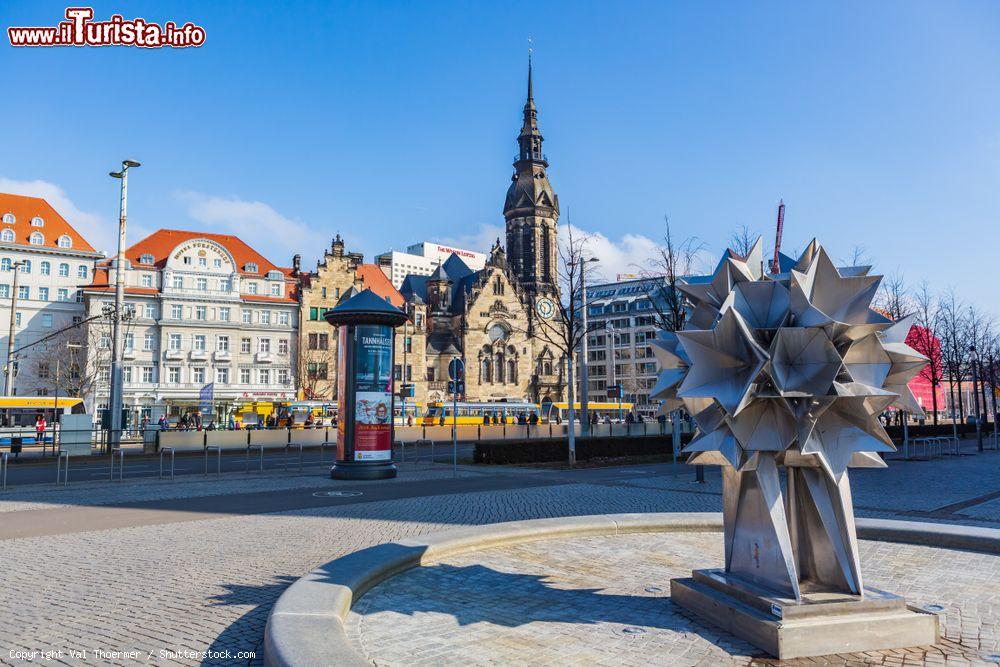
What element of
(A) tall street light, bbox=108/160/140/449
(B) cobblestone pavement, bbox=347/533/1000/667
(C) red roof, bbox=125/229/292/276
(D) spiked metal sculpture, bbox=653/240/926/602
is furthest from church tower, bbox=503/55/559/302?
(D) spiked metal sculpture, bbox=653/240/926/602

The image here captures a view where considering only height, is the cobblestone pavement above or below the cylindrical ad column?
below

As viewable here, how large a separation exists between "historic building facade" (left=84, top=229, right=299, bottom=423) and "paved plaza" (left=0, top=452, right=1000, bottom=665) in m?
46.8

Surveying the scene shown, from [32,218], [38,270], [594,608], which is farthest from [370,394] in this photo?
[32,218]

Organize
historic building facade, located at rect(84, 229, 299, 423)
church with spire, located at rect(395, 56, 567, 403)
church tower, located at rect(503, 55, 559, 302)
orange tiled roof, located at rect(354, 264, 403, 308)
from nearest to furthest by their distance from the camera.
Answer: historic building facade, located at rect(84, 229, 299, 423), orange tiled roof, located at rect(354, 264, 403, 308), church with spire, located at rect(395, 56, 567, 403), church tower, located at rect(503, 55, 559, 302)

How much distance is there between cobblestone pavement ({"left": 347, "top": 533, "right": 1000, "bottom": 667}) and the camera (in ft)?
17.0

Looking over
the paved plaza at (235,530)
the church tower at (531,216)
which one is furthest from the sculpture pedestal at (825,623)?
the church tower at (531,216)

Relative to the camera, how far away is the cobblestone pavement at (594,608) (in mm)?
5180

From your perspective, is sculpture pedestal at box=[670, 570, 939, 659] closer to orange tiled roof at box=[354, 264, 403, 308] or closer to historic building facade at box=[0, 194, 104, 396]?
orange tiled roof at box=[354, 264, 403, 308]

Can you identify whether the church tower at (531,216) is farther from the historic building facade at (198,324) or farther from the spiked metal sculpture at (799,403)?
the spiked metal sculpture at (799,403)

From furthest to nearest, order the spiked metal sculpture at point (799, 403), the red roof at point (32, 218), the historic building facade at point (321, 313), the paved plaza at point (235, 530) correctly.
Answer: the red roof at point (32, 218), the historic building facade at point (321, 313), the paved plaza at point (235, 530), the spiked metal sculpture at point (799, 403)

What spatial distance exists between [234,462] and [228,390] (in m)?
41.2

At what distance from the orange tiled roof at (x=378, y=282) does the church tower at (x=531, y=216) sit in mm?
19155

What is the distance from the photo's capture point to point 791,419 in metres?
5.67

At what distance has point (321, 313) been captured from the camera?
70.6 meters
